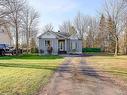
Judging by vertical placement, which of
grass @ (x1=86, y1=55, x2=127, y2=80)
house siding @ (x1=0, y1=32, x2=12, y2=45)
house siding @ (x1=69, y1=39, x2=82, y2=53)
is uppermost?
house siding @ (x1=0, y1=32, x2=12, y2=45)

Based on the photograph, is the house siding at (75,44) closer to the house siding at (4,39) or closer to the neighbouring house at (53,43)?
the neighbouring house at (53,43)

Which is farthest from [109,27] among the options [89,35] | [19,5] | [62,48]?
[89,35]

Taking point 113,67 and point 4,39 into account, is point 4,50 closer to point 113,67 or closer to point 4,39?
point 113,67

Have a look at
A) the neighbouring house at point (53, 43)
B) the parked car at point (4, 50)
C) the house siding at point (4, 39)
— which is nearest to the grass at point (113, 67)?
the parked car at point (4, 50)

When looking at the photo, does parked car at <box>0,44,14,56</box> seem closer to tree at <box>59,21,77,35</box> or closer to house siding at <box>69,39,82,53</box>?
house siding at <box>69,39,82,53</box>

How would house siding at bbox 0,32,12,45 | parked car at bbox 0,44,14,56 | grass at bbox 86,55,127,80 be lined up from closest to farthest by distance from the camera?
1. grass at bbox 86,55,127,80
2. parked car at bbox 0,44,14,56
3. house siding at bbox 0,32,12,45

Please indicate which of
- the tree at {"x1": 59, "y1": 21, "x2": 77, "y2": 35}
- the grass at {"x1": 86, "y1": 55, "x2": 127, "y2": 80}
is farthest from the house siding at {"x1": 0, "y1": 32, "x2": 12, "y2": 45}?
the grass at {"x1": 86, "y1": 55, "x2": 127, "y2": 80}

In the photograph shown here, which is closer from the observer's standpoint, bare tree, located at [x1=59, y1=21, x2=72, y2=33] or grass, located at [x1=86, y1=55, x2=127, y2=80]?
grass, located at [x1=86, y1=55, x2=127, y2=80]

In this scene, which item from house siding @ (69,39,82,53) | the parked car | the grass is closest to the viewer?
the grass

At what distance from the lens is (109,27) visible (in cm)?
4975

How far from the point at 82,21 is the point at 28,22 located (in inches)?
1133

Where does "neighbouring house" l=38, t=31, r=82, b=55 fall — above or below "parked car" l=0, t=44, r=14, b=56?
above

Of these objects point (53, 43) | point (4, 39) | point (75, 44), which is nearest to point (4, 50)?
point (53, 43)

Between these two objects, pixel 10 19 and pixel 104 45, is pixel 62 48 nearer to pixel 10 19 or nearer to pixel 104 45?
pixel 10 19
